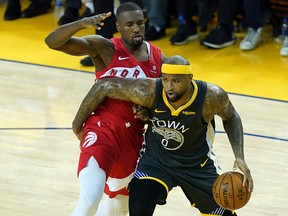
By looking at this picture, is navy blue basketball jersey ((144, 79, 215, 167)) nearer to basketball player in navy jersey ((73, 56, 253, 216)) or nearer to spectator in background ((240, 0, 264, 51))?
basketball player in navy jersey ((73, 56, 253, 216))

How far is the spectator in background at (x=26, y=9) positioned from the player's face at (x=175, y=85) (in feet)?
25.2

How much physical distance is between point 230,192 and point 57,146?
313 centimetres

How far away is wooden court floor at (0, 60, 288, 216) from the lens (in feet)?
22.9

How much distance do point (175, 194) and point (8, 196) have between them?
1.50 m

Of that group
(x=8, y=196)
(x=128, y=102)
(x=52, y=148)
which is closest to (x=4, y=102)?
(x=52, y=148)

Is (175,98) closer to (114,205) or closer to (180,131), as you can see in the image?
(180,131)

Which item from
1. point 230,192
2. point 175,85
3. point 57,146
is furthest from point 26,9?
point 230,192

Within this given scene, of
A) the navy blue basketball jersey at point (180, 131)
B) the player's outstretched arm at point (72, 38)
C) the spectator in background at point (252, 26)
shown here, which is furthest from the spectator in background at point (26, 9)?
the navy blue basketball jersey at point (180, 131)

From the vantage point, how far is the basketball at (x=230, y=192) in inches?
211

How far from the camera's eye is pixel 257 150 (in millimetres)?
8094

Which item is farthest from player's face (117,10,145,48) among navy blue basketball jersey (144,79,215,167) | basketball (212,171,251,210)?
basketball (212,171,251,210)

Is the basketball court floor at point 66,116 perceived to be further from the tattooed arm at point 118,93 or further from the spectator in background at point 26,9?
the tattooed arm at point 118,93

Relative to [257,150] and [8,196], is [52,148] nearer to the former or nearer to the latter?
[8,196]

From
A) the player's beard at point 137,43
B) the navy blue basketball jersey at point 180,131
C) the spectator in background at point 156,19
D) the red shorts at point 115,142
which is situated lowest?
the spectator in background at point 156,19
